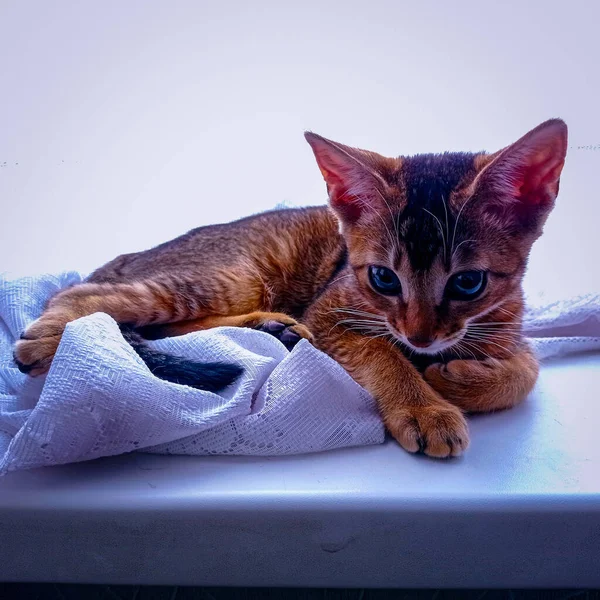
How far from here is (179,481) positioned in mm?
816

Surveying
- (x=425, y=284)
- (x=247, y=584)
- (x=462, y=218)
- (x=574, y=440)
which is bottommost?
(x=247, y=584)

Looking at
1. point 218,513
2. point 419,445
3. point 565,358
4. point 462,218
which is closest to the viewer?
point 218,513

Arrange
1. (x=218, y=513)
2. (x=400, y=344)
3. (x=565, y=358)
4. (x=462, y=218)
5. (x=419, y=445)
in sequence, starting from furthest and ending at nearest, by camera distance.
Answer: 1. (x=565, y=358)
2. (x=400, y=344)
3. (x=462, y=218)
4. (x=419, y=445)
5. (x=218, y=513)

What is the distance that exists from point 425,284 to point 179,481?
0.54 meters

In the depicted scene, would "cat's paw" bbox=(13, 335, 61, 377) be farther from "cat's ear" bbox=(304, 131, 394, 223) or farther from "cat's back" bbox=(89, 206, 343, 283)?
"cat's ear" bbox=(304, 131, 394, 223)

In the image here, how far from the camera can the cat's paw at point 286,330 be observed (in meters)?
1.21

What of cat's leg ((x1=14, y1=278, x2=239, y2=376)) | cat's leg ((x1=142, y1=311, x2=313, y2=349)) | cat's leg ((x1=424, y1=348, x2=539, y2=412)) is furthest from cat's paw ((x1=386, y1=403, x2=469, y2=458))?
cat's leg ((x1=14, y1=278, x2=239, y2=376))

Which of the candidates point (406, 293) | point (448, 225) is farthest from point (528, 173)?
point (406, 293)

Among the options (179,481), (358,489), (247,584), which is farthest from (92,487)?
(358,489)

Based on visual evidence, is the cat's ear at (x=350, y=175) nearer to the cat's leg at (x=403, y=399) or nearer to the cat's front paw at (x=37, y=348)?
the cat's leg at (x=403, y=399)

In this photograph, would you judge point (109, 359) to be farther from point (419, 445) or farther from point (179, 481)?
point (419, 445)

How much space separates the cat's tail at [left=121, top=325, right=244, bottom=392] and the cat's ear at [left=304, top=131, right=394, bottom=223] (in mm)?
442

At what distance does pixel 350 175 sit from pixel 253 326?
0.38 m

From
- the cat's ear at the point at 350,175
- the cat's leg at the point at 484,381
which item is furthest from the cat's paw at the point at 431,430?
the cat's ear at the point at 350,175
